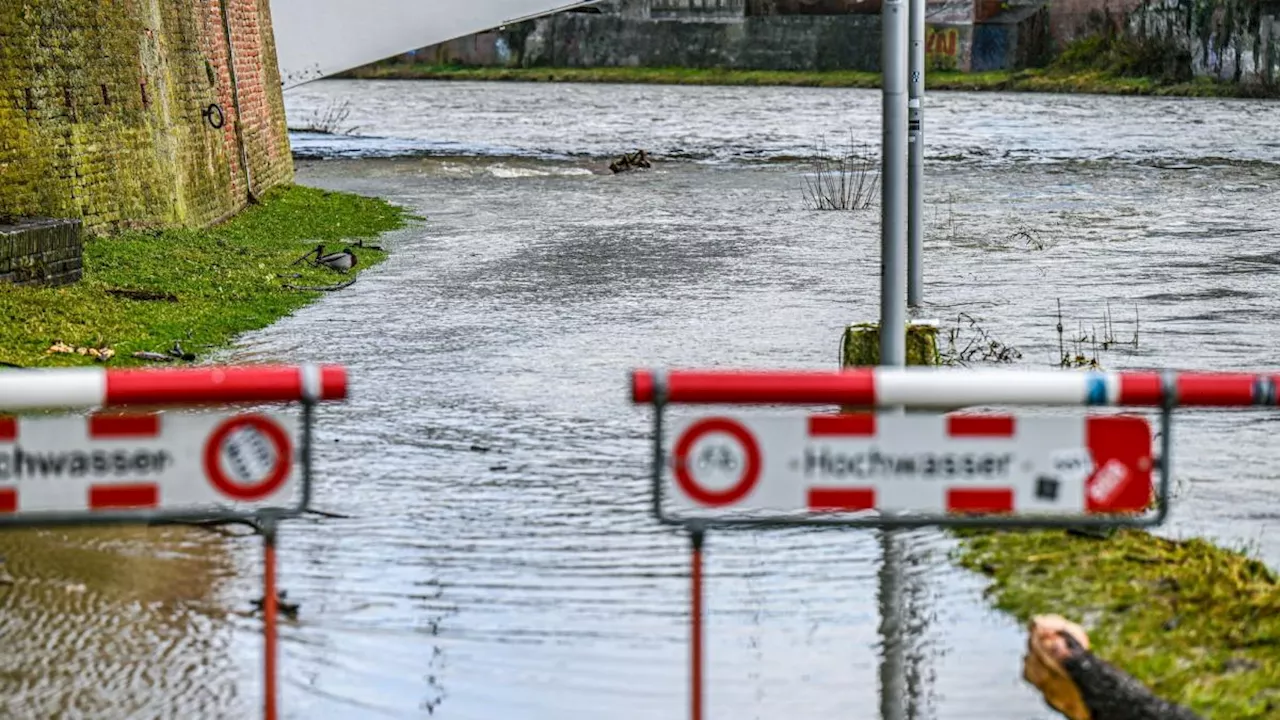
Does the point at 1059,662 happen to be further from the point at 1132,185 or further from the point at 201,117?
the point at 1132,185

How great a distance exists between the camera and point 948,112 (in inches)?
2109

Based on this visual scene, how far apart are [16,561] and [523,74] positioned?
74.8m

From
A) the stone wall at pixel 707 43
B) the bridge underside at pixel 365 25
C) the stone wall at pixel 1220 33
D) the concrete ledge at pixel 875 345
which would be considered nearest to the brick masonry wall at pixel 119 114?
the bridge underside at pixel 365 25

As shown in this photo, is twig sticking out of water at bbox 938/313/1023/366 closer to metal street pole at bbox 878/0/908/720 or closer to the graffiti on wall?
metal street pole at bbox 878/0/908/720

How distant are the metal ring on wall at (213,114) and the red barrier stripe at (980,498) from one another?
665 inches

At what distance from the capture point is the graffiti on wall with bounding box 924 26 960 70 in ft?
243

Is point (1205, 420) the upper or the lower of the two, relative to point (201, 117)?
lower

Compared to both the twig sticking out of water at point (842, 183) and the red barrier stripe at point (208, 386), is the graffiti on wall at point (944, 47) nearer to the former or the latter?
the twig sticking out of water at point (842, 183)

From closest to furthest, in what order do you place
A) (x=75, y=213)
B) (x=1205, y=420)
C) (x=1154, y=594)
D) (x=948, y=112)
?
1. (x=1154, y=594)
2. (x=1205, y=420)
3. (x=75, y=213)
4. (x=948, y=112)

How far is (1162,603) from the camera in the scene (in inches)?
263

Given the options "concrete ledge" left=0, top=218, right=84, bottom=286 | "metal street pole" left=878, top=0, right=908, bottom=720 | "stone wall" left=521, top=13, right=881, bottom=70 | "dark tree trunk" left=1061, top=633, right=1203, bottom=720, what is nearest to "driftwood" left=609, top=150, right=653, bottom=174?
"concrete ledge" left=0, top=218, right=84, bottom=286

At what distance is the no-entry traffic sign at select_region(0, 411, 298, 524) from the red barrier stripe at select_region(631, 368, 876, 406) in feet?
3.09

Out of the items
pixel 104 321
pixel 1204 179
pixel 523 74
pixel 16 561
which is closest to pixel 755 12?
pixel 523 74

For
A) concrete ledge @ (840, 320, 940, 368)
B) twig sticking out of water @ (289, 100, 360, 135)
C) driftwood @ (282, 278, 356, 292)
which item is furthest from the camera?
twig sticking out of water @ (289, 100, 360, 135)
